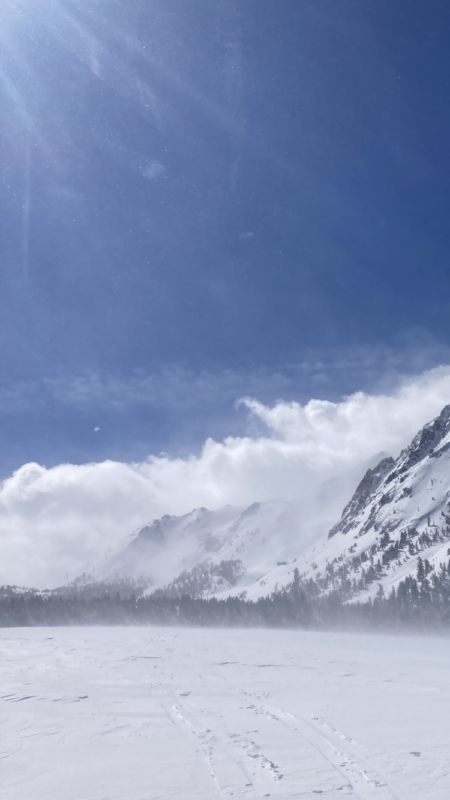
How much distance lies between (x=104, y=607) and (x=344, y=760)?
205m

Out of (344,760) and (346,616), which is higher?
(344,760)

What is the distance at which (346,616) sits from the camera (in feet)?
538

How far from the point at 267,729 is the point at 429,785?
7881 millimetres

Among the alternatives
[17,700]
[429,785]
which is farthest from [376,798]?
[17,700]

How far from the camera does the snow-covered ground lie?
12930mm

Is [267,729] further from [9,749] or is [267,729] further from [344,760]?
[9,749]

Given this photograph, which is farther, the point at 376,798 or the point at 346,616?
the point at 346,616

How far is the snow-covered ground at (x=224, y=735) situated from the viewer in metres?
12.9

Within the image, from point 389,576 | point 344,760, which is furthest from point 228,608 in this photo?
point 344,760

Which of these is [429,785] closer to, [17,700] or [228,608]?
[17,700]

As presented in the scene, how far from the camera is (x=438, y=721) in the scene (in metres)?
19.2

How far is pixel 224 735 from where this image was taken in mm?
17984

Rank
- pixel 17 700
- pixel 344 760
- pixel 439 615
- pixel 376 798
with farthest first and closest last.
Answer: pixel 439 615 → pixel 17 700 → pixel 344 760 → pixel 376 798

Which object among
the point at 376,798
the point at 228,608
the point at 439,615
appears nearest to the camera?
the point at 376,798
